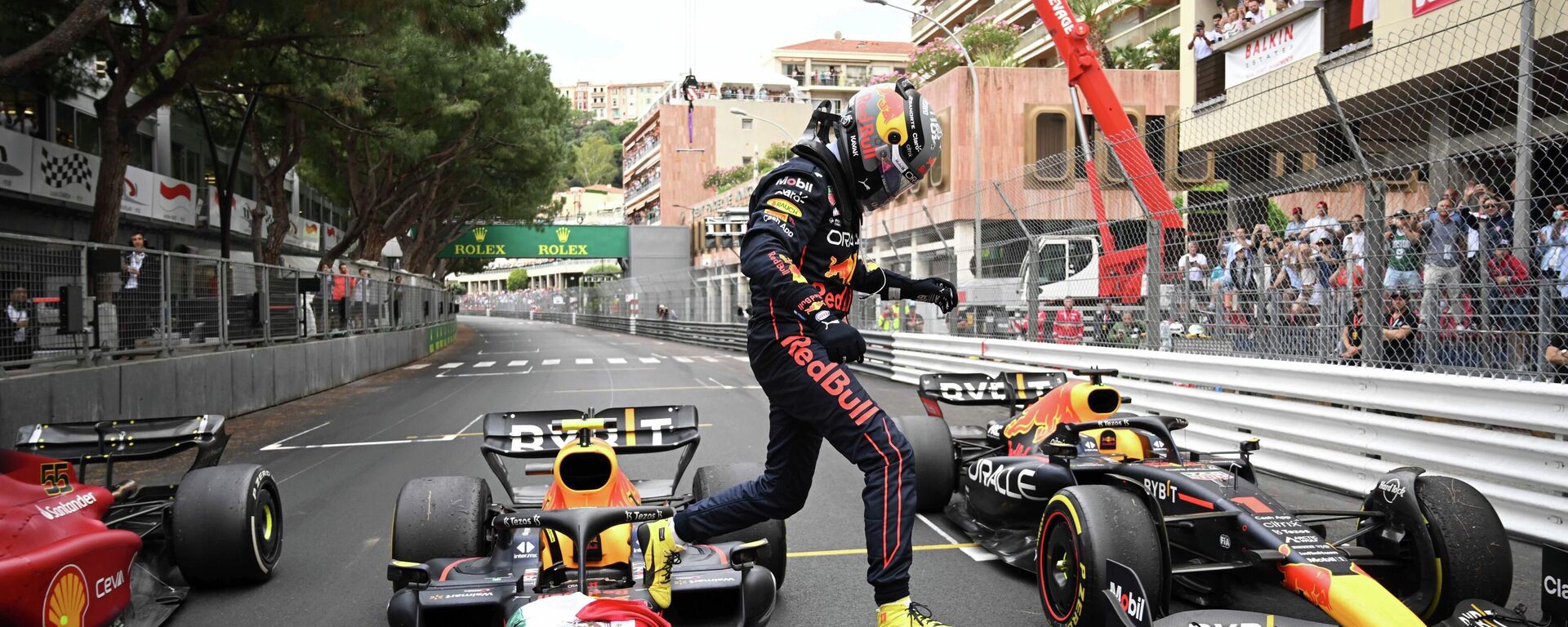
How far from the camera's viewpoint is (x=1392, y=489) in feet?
13.9

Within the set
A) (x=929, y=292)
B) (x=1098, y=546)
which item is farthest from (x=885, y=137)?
→ (x=1098, y=546)

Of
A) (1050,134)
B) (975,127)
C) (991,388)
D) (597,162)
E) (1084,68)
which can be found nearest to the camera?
(991,388)

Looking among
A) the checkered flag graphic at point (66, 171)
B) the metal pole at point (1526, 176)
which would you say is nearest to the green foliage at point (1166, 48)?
the metal pole at point (1526, 176)

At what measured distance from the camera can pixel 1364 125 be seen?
7.60 m

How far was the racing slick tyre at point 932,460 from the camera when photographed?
625 cm

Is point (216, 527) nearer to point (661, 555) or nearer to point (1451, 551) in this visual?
point (661, 555)

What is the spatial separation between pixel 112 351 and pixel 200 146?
1060 inches

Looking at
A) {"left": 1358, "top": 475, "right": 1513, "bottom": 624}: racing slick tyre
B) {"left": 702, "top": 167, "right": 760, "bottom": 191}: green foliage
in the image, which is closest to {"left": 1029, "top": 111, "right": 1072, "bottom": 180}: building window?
{"left": 1358, "top": 475, "right": 1513, "bottom": 624}: racing slick tyre

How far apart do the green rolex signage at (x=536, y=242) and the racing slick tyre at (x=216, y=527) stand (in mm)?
53499

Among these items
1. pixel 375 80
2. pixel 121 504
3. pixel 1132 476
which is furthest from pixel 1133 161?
pixel 375 80

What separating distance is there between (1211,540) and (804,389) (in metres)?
1.81

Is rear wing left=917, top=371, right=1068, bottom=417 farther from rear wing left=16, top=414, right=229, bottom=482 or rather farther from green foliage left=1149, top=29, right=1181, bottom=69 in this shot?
green foliage left=1149, top=29, right=1181, bottom=69

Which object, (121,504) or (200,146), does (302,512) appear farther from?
(200,146)

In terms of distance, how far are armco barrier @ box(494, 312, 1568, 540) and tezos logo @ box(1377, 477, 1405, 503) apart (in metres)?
1.95
